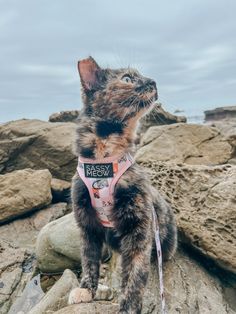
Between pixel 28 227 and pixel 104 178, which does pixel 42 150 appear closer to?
pixel 28 227

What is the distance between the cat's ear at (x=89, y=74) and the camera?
4.68 metres

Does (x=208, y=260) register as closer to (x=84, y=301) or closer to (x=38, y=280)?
(x=84, y=301)

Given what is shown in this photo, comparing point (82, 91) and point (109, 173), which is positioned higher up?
point (82, 91)

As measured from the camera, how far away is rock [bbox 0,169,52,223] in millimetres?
10023

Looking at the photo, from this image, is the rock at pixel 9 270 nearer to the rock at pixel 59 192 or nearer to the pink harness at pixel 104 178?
the rock at pixel 59 192

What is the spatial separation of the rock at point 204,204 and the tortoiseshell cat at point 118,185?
195 cm

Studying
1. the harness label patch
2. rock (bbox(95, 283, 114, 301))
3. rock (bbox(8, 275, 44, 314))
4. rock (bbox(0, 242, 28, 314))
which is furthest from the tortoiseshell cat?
rock (bbox(0, 242, 28, 314))

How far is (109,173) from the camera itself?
4496 mm

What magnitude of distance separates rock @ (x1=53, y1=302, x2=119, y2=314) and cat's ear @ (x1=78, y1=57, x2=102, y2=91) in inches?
93.7

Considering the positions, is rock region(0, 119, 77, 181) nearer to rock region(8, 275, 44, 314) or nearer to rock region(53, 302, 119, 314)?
rock region(8, 275, 44, 314)

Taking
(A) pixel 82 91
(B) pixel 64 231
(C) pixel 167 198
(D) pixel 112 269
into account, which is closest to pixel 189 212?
(C) pixel 167 198

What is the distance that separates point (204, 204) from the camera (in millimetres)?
6660

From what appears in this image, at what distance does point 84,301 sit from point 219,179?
3.23 meters

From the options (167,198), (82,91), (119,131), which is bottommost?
(167,198)
